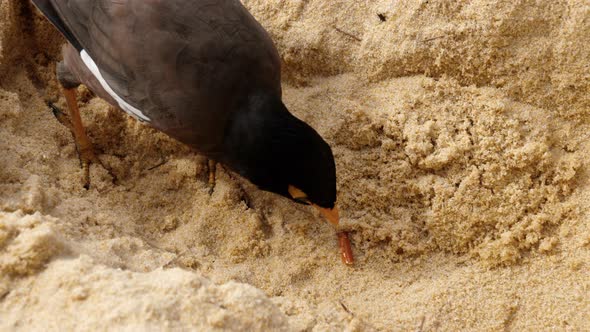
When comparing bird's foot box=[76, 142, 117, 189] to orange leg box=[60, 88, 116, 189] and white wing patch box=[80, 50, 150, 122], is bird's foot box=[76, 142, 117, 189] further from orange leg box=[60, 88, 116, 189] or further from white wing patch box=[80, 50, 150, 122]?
white wing patch box=[80, 50, 150, 122]

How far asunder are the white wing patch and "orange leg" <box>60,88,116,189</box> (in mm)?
358

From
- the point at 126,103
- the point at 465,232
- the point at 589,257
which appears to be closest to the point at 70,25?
the point at 126,103

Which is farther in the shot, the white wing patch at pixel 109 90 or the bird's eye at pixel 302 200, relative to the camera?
the white wing patch at pixel 109 90

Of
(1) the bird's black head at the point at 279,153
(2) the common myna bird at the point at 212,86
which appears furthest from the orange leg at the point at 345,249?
(1) the bird's black head at the point at 279,153

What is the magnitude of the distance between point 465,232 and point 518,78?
0.93 metres

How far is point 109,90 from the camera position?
118 inches

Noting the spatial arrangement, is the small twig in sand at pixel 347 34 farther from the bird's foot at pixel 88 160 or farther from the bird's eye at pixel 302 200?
the bird's foot at pixel 88 160

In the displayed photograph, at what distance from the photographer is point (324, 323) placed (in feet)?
7.51

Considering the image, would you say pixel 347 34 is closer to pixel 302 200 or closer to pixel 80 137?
pixel 302 200

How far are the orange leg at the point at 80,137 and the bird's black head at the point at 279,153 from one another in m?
0.87

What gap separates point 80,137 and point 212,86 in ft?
3.43

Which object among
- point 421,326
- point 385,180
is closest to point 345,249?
point 385,180

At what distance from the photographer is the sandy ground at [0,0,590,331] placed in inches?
101

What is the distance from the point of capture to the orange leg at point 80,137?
3139mm
